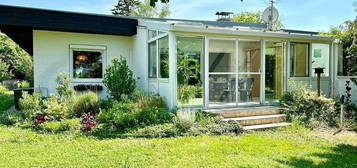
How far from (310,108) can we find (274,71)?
6.42 feet

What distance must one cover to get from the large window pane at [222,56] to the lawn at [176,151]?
9.12 feet

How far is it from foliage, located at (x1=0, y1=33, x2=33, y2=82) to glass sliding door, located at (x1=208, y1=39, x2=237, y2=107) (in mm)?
19741

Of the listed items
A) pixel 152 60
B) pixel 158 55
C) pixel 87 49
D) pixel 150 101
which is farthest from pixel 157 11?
pixel 150 101

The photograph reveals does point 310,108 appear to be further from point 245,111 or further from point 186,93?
point 186,93

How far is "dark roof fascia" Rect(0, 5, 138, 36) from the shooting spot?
8688 millimetres

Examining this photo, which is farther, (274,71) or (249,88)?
(274,71)

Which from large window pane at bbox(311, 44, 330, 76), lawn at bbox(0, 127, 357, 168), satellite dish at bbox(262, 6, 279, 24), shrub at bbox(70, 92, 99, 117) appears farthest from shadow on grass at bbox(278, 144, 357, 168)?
satellite dish at bbox(262, 6, 279, 24)

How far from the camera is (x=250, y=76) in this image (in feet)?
30.9

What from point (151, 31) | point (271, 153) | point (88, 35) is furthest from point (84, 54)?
point (271, 153)

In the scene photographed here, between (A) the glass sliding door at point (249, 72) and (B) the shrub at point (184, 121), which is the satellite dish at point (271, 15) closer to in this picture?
(A) the glass sliding door at point (249, 72)

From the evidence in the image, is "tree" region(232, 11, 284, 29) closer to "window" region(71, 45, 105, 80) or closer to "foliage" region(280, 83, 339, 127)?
"window" region(71, 45, 105, 80)

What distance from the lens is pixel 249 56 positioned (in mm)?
9359

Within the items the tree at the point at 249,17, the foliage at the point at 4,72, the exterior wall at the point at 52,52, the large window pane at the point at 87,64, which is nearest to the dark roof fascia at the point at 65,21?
the exterior wall at the point at 52,52

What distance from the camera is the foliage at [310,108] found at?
26.7ft
